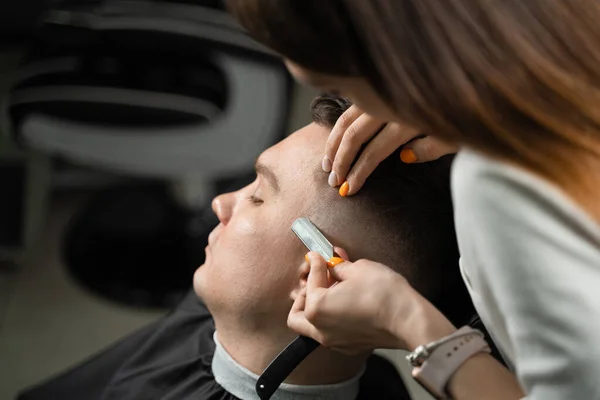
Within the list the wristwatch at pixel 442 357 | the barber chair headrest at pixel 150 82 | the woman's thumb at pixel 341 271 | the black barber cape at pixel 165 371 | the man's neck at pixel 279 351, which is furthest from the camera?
the barber chair headrest at pixel 150 82

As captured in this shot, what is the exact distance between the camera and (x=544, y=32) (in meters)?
0.76

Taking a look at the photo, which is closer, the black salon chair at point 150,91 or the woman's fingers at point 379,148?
the woman's fingers at point 379,148

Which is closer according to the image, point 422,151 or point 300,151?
point 422,151

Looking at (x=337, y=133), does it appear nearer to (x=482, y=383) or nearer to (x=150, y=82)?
(x=482, y=383)

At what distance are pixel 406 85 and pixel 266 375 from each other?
480 millimetres

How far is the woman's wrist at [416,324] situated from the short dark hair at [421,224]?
24cm

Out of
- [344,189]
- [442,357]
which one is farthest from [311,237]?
[442,357]

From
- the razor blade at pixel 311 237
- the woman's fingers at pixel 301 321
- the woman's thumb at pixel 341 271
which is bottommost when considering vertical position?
the woman's fingers at pixel 301 321

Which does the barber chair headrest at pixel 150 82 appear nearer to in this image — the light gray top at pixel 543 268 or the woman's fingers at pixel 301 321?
the woman's fingers at pixel 301 321

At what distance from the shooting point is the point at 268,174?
1151mm

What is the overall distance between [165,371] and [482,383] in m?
0.64

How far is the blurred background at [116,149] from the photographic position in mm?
1798

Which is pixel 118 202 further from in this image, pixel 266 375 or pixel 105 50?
pixel 266 375

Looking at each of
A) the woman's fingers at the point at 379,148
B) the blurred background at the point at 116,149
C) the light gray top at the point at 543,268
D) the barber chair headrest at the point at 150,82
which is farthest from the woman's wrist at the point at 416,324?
the barber chair headrest at the point at 150,82
